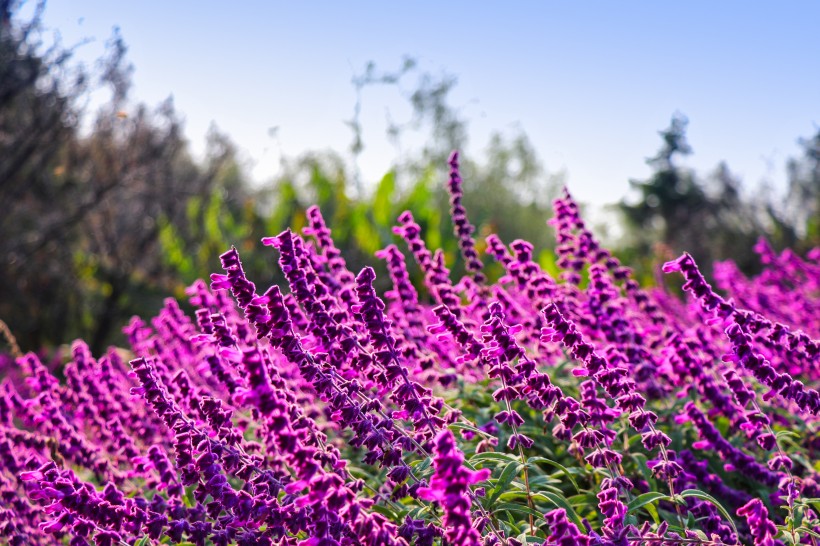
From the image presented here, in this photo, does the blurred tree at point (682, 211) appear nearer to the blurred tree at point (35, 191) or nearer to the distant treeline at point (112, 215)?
the distant treeline at point (112, 215)

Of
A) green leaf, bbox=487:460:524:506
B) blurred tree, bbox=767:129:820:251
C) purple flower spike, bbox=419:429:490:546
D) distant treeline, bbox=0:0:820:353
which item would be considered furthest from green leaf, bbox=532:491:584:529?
blurred tree, bbox=767:129:820:251

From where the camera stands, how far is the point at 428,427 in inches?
103

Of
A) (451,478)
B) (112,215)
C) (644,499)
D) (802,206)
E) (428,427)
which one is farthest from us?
(802,206)

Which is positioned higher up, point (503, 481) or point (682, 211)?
point (682, 211)

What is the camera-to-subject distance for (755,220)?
25641 mm

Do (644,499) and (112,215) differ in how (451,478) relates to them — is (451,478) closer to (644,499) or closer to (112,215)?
(644,499)

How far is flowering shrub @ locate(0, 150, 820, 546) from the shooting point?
234cm

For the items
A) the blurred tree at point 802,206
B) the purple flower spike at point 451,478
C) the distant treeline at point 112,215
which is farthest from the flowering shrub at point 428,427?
the blurred tree at point 802,206

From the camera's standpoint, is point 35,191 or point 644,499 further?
point 35,191

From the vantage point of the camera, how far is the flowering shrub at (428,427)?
2.34m

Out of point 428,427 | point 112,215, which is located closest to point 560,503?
point 428,427

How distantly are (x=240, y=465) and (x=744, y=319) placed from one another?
192cm

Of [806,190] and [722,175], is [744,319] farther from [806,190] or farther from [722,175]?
[806,190]

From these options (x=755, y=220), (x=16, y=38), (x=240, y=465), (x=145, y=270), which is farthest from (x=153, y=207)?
(x=755, y=220)
